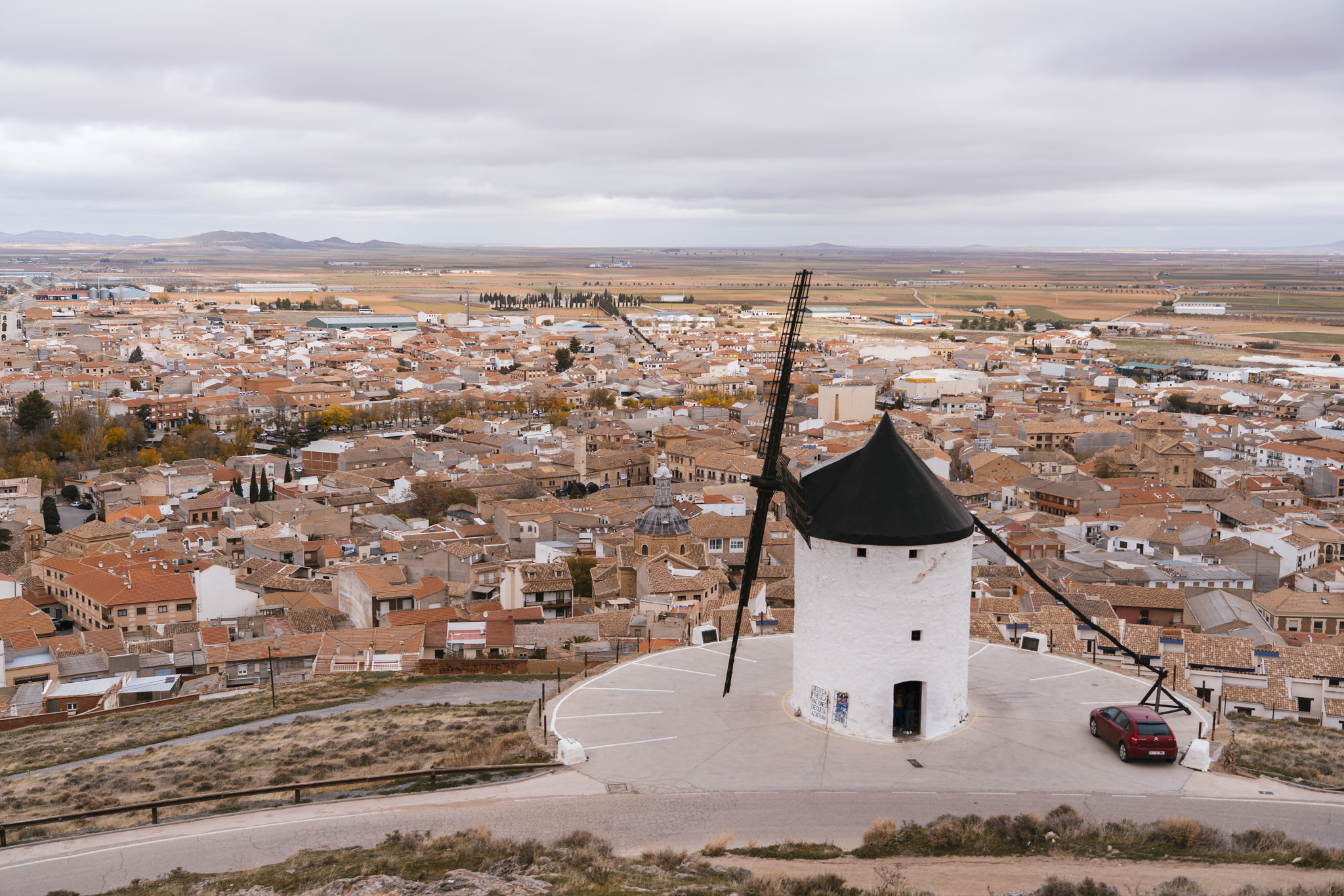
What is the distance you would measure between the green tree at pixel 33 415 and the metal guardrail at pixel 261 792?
68.5 metres

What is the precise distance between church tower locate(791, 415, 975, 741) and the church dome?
25297 mm

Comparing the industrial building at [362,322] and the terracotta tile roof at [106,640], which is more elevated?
the industrial building at [362,322]

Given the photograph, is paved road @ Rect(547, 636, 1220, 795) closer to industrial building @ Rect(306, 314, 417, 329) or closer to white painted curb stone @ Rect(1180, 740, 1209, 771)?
white painted curb stone @ Rect(1180, 740, 1209, 771)

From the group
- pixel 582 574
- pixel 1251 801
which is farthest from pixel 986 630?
pixel 582 574

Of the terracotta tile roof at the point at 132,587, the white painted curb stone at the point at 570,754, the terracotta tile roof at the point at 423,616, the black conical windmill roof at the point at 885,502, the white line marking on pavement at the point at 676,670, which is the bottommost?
the terracotta tile roof at the point at 132,587

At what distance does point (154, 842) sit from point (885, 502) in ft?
34.8

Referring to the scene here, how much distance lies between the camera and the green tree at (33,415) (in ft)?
245

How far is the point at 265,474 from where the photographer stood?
225 feet

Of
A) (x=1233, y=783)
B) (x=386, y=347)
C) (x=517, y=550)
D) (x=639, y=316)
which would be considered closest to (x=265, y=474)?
(x=517, y=550)

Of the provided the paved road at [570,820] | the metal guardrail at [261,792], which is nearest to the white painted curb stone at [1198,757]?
the paved road at [570,820]

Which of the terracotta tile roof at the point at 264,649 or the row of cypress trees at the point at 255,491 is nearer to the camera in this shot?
the terracotta tile roof at the point at 264,649

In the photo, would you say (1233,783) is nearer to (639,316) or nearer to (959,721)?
(959,721)

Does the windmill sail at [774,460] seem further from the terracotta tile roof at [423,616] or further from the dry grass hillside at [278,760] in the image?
the terracotta tile roof at [423,616]

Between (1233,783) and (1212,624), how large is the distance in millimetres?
21787
